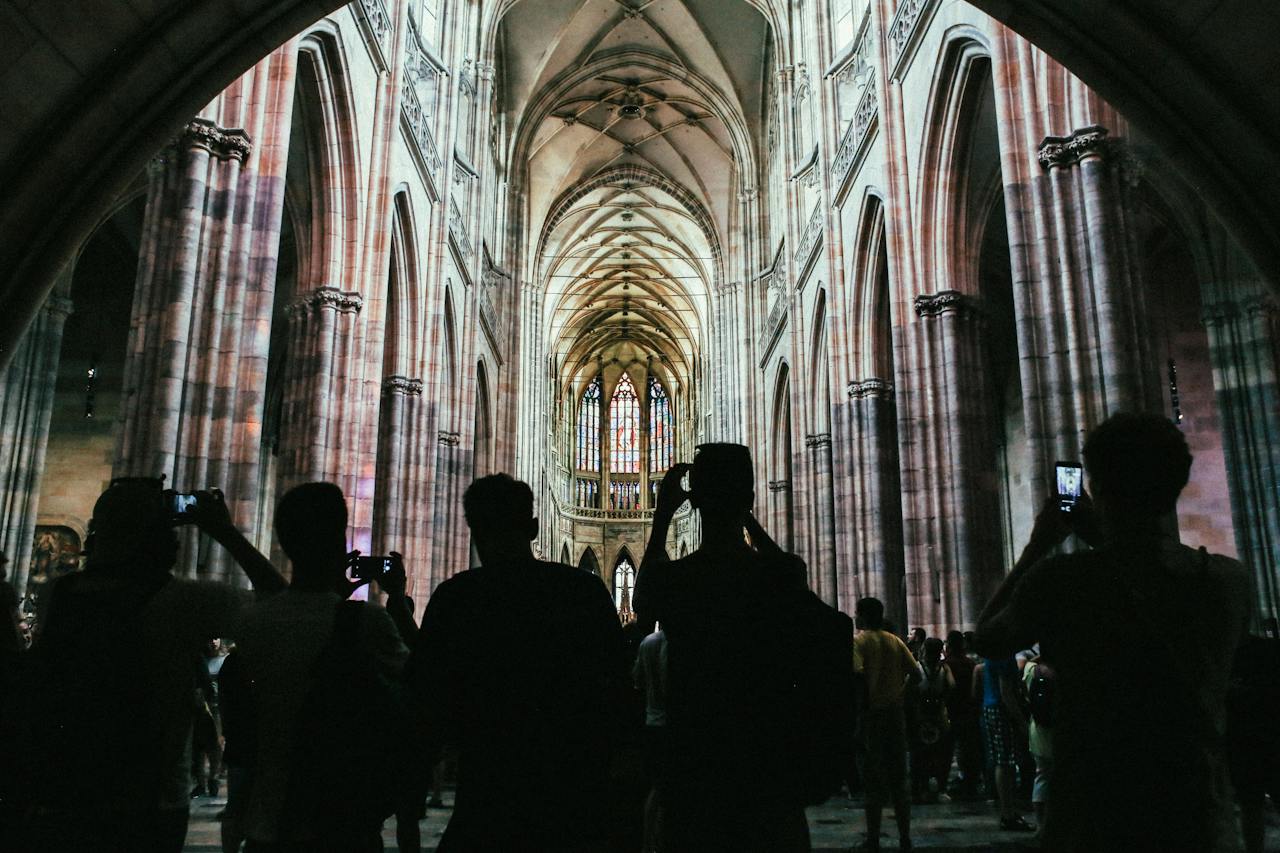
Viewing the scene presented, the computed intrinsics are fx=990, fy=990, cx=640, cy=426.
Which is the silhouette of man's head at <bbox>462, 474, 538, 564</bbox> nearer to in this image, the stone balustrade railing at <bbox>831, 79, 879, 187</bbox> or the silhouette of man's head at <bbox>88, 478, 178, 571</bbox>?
the silhouette of man's head at <bbox>88, 478, 178, 571</bbox>

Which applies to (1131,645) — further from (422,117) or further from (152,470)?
(422,117)

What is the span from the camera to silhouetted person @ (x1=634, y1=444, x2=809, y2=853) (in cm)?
209

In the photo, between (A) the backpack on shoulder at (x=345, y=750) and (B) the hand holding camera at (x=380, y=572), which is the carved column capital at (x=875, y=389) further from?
(A) the backpack on shoulder at (x=345, y=750)

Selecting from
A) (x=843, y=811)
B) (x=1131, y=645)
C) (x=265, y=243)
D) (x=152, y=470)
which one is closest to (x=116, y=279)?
(x=265, y=243)

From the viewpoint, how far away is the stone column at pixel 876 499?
16078 mm

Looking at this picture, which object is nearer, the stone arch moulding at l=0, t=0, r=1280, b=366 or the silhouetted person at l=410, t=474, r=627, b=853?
the silhouetted person at l=410, t=474, r=627, b=853

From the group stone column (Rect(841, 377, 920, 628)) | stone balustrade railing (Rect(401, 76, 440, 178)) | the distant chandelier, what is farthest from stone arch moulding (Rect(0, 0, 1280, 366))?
the distant chandelier

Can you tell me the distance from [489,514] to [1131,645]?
140cm

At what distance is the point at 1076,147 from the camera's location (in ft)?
29.4

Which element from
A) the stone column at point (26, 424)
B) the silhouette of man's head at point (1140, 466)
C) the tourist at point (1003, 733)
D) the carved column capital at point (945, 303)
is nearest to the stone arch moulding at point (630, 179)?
the stone column at point (26, 424)

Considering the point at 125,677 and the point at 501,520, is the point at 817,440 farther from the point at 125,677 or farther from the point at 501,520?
the point at 125,677

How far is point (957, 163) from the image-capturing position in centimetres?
1303

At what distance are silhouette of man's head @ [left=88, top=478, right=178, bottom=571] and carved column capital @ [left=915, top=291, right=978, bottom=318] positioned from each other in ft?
39.0

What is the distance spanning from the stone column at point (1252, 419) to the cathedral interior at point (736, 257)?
0.05 metres
